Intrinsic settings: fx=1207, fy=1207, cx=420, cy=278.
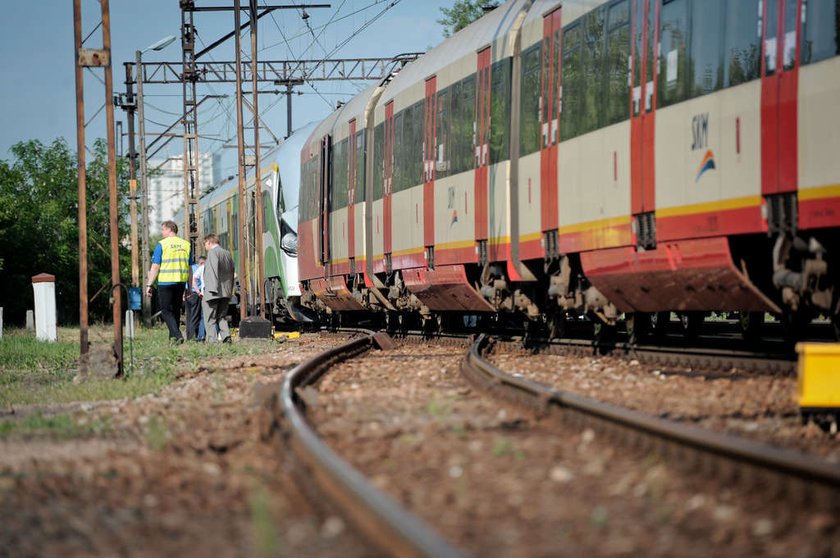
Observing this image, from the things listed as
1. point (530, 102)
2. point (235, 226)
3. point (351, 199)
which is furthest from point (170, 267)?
point (235, 226)

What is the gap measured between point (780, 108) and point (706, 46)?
116cm

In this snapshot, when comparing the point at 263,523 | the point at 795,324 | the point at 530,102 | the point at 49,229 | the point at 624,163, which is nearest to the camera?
the point at 263,523

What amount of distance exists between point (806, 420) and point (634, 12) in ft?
15.7

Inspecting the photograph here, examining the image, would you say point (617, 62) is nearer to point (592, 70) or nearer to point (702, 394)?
point (592, 70)

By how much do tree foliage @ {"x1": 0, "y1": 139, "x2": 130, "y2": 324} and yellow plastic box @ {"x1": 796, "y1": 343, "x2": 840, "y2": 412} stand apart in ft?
109

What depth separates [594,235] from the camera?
11.3 meters

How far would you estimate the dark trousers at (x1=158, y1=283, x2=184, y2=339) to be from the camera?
62.3 feet

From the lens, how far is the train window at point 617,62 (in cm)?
1067

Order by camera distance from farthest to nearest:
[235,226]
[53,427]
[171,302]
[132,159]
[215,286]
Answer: [132,159] → [235,226] → [171,302] → [215,286] → [53,427]

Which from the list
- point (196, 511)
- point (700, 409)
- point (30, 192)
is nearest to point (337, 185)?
point (700, 409)

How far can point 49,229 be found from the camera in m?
48.8

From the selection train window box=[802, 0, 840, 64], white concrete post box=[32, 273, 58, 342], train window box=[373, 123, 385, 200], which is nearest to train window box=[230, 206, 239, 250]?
white concrete post box=[32, 273, 58, 342]

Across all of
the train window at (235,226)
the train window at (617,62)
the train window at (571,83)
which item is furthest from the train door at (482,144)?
the train window at (235,226)

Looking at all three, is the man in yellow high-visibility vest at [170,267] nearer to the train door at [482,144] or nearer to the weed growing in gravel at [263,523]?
the train door at [482,144]
